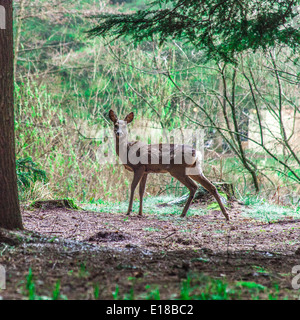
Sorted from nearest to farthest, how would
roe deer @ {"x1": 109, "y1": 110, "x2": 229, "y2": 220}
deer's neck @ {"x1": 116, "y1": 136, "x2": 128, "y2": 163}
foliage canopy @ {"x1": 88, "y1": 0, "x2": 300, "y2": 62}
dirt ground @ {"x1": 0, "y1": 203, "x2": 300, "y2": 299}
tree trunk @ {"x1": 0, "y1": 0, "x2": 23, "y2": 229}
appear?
dirt ground @ {"x1": 0, "y1": 203, "x2": 300, "y2": 299} < tree trunk @ {"x1": 0, "y1": 0, "x2": 23, "y2": 229} < foliage canopy @ {"x1": 88, "y1": 0, "x2": 300, "y2": 62} < roe deer @ {"x1": 109, "y1": 110, "x2": 229, "y2": 220} < deer's neck @ {"x1": 116, "y1": 136, "x2": 128, "y2": 163}

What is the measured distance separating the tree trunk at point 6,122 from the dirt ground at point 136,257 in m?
0.30

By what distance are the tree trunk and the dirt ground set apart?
302mm

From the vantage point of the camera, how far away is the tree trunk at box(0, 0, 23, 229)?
3588mm

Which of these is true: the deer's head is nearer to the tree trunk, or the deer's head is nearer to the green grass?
the green grass

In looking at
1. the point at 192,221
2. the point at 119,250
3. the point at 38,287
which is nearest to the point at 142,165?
the point at 192,221

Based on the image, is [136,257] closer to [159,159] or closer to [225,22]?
[225,22]

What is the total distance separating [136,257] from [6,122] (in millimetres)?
1599

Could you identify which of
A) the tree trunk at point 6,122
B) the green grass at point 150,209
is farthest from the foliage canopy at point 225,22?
the green grass at point 150,209

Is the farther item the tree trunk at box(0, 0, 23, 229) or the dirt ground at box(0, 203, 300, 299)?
the tree trunk at box(0, 0, 23, 229)

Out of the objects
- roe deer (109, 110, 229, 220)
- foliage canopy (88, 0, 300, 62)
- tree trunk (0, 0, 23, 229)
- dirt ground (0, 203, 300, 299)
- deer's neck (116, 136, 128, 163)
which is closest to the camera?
dirt ground (0, 203, 300, 299)

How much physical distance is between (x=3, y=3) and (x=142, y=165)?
13.5 feet

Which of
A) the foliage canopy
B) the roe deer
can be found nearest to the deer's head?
the roe deer

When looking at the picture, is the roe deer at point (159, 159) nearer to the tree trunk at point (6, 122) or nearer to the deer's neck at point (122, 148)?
the deer's neck at point (122, 148)
